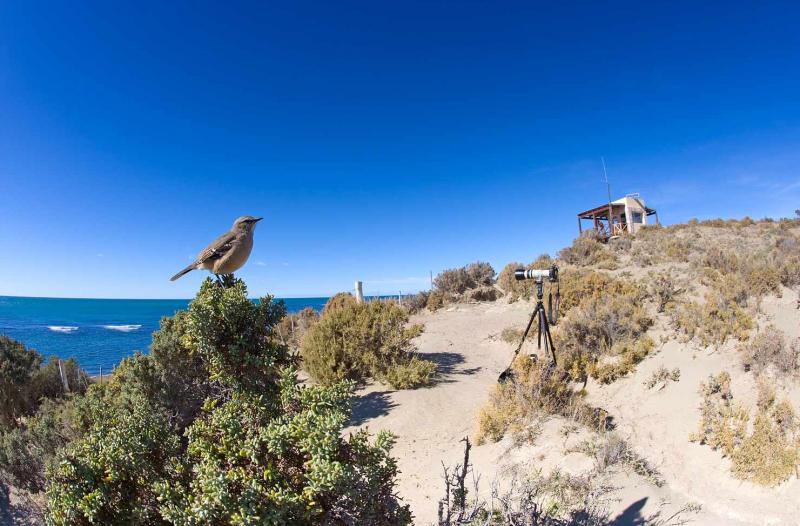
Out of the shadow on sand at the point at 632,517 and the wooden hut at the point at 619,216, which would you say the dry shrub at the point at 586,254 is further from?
the shadow on sand at the point at 632,517

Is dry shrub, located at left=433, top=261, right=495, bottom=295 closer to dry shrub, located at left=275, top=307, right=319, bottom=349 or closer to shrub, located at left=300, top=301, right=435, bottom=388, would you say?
dry shrub, located at left=275, top=307, right=319, bottom=349

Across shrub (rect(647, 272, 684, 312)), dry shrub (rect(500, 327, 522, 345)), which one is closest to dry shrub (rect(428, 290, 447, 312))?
dry shrub (rect(500, 327, 522, 345))

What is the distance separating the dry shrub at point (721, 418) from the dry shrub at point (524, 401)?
159 centimetres

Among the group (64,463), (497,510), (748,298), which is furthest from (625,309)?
(64,463)

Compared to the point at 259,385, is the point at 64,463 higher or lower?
lower

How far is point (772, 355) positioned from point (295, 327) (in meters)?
12.9

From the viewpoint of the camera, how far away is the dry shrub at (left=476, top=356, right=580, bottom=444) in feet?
18.8

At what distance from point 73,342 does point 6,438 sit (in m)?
31.9

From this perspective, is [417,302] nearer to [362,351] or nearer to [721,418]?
[362,351]

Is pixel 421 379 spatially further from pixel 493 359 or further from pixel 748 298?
pixel 748 298

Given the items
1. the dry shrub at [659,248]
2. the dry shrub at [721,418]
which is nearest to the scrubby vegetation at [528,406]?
the dry shrub at [721,418]

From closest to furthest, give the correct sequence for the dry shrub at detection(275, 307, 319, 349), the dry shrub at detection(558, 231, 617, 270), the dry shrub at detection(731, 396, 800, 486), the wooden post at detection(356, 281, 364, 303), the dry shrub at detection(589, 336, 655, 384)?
the dry shrub at detection(731, 396, 800, 486), the dry shrub at detection(589, 336, 655, 384), the dry shrub at detection(275, 307, 319, 349), the wooden post at detection(356, 281, 364, 303), the dry shrub at detection(558, 231, 617, 270)

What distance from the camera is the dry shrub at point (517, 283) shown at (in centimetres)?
1471

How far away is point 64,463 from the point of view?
203 cm
